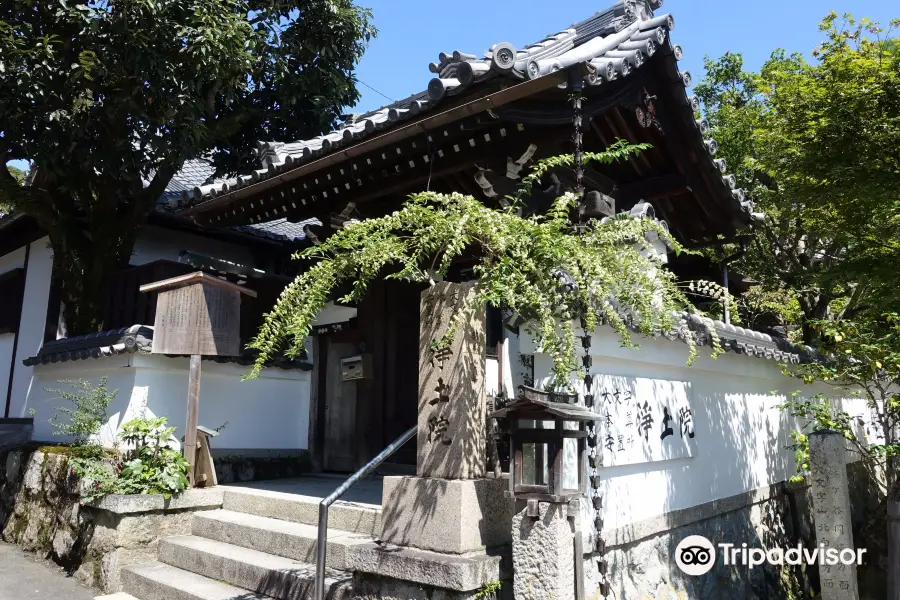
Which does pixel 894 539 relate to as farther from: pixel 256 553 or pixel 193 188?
pixel 193 188

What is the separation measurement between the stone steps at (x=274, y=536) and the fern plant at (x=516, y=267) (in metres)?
1.94

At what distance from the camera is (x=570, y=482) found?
5.45 metres

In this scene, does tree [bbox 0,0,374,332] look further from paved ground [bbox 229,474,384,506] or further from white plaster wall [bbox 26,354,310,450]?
paved ground [bbox 229,474,384,506]

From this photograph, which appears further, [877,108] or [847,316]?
[847,316]

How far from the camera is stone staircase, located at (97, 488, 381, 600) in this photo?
18.5 feet

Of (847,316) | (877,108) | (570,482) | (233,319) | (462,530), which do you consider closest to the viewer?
(462,530)

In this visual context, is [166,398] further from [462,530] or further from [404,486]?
[462,530]

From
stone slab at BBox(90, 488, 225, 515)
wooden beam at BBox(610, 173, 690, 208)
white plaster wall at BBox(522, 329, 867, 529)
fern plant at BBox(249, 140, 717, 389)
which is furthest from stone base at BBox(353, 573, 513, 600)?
wooden beam at BBox(610, 173, 690, 208)

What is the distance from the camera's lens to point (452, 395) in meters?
5.04

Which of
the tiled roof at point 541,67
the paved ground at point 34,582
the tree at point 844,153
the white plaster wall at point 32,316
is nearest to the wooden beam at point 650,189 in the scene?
the tiled roof at point 541,67

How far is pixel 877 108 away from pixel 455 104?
5.35 metres

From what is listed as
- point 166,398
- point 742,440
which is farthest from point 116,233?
point 742,440

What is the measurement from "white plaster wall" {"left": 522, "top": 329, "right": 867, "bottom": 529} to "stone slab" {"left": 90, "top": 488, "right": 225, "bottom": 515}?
4342 millimetres

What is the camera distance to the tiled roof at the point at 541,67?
225 inches
